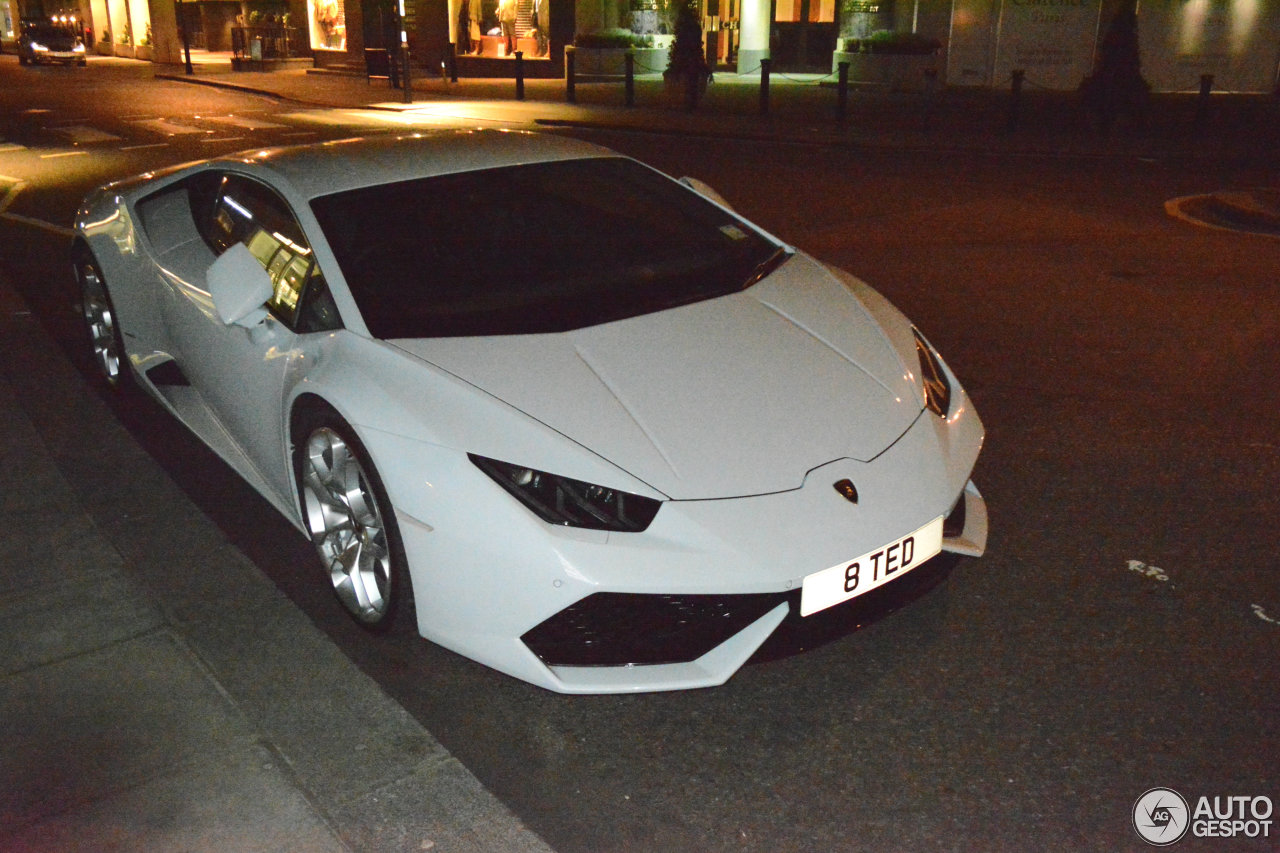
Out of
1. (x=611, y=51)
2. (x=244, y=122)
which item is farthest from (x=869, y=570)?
(x=611, y=51)

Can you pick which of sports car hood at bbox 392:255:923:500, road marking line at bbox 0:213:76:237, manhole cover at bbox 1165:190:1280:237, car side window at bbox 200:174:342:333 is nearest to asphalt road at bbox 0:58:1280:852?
sports car hood at bbox 392:255:923:500

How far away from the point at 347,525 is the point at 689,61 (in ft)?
62.8

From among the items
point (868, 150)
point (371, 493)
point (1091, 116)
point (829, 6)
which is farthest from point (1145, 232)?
point (829, 6)

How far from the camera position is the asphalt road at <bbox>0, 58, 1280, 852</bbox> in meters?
2.79

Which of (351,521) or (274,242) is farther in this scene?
(274,242)

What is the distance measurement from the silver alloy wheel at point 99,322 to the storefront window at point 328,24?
34.2 meters

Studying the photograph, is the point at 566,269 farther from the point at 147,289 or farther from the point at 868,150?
the point at 868,150

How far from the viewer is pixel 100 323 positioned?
565cm

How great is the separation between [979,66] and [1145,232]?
17.0m

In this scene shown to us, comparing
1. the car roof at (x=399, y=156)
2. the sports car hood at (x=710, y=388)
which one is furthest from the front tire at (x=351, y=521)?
the car roof at (x=399, y=156)

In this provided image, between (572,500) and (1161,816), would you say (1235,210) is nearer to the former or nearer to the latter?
(1161,816)

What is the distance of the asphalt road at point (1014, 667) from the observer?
9.17 ft

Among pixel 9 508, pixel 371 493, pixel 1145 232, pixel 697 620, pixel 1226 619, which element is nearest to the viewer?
pixel 697 620

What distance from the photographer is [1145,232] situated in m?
9.61
